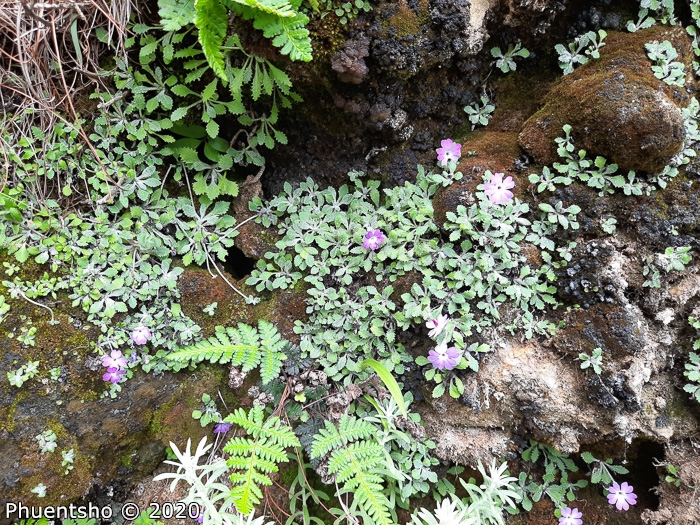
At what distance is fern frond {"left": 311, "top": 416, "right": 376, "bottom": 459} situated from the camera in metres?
2.65

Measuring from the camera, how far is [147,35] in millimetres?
2934

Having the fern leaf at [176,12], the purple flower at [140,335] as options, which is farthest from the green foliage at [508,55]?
the purple flower at [140,335]

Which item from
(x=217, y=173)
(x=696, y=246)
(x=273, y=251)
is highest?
(x=696, y=246)

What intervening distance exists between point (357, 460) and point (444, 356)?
31.6 inches

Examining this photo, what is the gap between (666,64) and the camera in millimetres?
2836

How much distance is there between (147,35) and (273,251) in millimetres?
1637

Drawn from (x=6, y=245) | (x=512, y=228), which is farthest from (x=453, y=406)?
(x=6, y=245)

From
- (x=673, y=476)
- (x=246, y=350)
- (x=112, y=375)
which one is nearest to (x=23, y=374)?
(x=112, y=375)

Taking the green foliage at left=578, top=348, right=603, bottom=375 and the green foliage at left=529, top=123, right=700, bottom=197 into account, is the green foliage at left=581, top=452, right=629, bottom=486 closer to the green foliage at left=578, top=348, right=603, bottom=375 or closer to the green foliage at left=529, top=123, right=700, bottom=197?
the green foliage at left=578, top=348, right=603, bottom=375

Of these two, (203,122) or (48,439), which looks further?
(203,122)

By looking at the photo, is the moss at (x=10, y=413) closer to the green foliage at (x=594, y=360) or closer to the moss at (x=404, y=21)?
the moss at (x=404, y=21)

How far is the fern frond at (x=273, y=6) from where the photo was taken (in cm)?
236

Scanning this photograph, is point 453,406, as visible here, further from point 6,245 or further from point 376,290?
point 6,245

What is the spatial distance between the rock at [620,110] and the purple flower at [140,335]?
9.29 feet
